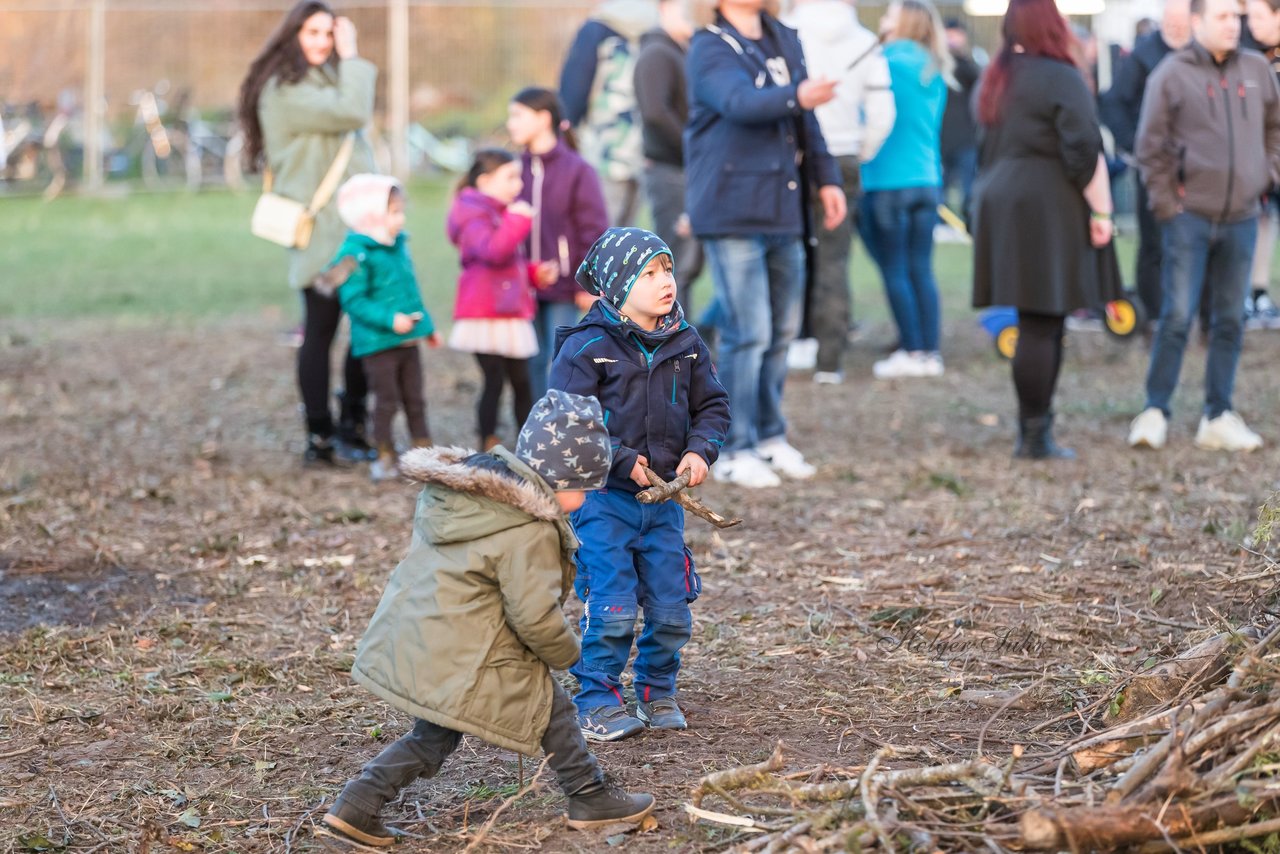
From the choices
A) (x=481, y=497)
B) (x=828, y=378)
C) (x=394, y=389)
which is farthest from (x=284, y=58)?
(x=481, y=497)

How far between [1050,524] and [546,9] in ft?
71.0

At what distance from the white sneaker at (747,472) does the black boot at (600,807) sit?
3.73m

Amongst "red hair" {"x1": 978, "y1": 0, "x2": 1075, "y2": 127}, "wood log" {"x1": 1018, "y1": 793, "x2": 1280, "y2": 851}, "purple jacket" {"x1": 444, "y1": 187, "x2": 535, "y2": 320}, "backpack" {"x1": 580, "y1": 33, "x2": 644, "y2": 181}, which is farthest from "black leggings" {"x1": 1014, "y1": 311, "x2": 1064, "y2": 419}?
"wood log" {"x1": 1018, "y1": 793, "x2": 1280, "y2": 851}

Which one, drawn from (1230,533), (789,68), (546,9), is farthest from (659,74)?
(546,9)

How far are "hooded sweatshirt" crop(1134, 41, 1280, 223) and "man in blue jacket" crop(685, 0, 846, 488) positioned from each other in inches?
65.3

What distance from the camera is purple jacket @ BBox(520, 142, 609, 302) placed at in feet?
25.8

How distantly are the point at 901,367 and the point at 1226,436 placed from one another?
2.82m

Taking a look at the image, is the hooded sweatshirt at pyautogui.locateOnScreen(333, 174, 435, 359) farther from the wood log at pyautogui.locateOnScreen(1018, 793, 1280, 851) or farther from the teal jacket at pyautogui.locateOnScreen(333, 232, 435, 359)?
the wood log at pyautogui.locateOnScreen(1018, 793, 1280, 851)

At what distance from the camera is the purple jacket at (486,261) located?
7621 millimetres

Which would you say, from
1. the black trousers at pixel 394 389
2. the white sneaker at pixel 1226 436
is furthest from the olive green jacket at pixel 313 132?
the white sneaker at pixel 1226 436

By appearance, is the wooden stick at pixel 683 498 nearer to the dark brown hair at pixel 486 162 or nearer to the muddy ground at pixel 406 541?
the muddy ground at pixel 406 541

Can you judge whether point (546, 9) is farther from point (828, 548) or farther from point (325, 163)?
point (828, 548)

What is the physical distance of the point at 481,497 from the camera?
3.68 meters

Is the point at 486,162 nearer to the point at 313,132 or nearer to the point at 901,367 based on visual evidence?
the point at 313,132
